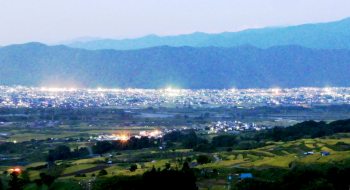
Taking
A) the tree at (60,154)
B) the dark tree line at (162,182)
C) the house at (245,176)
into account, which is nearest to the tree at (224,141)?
the tree at (60,154)

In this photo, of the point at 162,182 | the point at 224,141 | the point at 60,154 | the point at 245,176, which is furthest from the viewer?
the point at 224,141

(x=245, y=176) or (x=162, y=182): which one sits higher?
(x=162, y=182)

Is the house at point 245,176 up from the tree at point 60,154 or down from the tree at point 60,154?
up

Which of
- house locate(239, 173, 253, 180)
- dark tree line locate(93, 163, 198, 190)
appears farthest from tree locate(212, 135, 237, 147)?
dark tree line locate(93, 163, 198, 190)

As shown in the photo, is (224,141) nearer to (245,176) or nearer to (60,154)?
(60,154)

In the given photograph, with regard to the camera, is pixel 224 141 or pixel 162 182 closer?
pixel 162 182

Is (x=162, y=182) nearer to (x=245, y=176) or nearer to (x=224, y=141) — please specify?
(x=245, y=176)

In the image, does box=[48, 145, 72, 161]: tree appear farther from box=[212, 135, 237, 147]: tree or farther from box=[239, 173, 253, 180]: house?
box=[239, 173, 253, 180]: house

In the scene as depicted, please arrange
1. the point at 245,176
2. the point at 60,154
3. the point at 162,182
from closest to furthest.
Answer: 1. the point at 162,182
2. the point at 245,176
3. the point at 60,154

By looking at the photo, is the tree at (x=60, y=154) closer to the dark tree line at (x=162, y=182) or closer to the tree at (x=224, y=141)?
the tree at (x=224, y=141)

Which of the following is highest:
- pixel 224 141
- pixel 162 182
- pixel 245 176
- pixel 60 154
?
pixel 162 182

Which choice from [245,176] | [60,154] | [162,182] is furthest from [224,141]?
[162,182]
